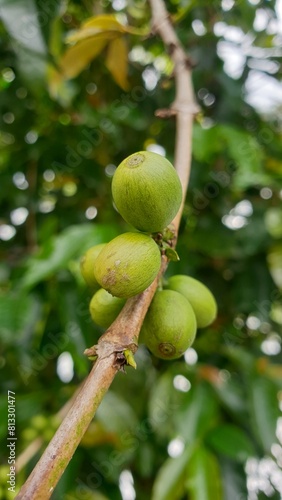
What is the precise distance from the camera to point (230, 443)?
172cm

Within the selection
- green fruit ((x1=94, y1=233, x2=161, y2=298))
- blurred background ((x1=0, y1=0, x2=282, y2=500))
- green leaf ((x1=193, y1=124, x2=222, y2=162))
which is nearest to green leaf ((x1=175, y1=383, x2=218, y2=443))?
blurred background ((x1=0, y1=0, x2=282, y2=500))

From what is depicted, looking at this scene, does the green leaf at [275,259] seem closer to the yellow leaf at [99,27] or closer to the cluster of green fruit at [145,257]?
the yellow leaf at [99,27]

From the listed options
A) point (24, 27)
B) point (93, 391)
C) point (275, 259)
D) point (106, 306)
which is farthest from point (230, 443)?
point (24, 27)

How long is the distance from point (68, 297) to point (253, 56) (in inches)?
54.8

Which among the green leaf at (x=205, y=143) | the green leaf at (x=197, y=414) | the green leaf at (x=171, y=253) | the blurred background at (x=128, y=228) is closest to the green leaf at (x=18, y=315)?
the blurred background at (x=128, y=228)

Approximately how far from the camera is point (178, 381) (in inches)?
79.2

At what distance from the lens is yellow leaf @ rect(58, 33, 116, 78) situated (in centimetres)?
151

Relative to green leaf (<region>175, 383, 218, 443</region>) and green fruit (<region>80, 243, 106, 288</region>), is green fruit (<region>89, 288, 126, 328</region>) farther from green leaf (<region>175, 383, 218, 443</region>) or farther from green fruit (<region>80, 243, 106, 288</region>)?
green leaf (<region>175, 383, 218, 443</region>)

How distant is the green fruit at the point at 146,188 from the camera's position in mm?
793

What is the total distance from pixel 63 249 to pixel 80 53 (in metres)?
0.60

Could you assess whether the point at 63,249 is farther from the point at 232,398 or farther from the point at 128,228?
the point at 232,398

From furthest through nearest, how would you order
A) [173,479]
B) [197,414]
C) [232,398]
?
[232,398]
[197,414]
[173,479]

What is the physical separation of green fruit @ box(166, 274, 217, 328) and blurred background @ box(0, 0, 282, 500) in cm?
56

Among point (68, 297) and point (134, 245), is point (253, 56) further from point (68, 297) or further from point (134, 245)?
point (134, 245)
